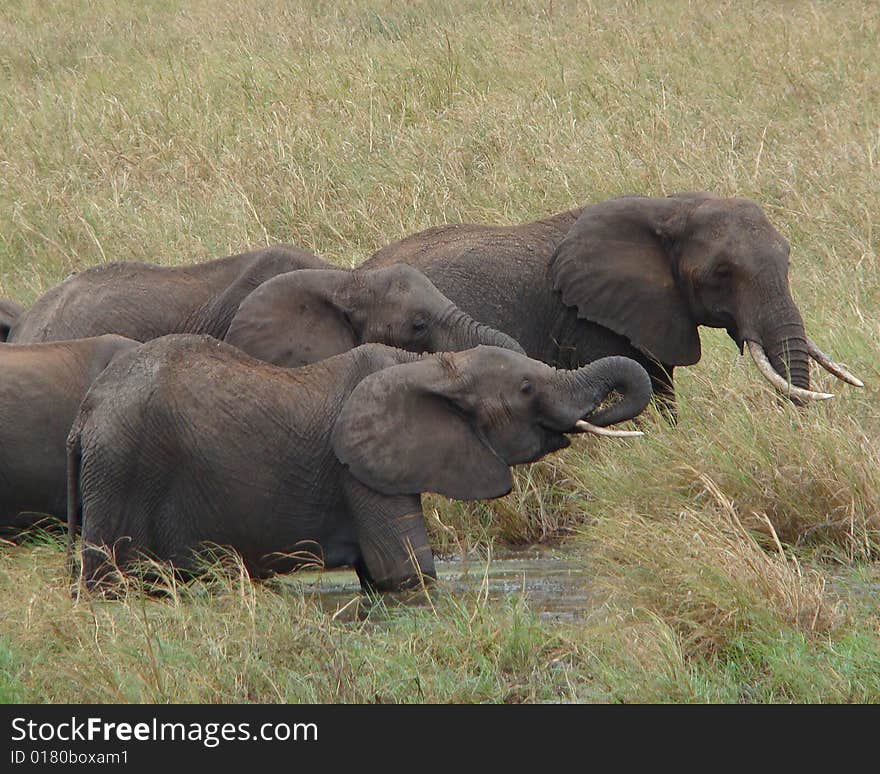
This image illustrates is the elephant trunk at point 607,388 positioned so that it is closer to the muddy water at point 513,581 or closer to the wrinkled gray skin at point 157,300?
the muddy water at point 513,581

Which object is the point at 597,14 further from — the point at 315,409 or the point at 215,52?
the point at 315,409

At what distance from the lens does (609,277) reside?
27.2 ft

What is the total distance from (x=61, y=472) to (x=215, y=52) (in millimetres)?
8306

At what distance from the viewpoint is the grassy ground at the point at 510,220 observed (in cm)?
546

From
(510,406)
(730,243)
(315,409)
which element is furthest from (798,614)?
(730,243)

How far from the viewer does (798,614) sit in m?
5.53

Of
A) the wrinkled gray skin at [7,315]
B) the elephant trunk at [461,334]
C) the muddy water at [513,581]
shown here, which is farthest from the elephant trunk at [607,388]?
the wrinkled gray skin at [7,315]

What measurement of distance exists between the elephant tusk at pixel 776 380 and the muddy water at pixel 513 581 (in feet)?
3.50

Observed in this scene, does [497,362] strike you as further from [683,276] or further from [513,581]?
[683,276]

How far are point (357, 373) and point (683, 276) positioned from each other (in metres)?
1.93

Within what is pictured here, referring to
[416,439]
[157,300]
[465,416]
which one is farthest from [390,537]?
[157,300]

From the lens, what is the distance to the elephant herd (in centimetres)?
653

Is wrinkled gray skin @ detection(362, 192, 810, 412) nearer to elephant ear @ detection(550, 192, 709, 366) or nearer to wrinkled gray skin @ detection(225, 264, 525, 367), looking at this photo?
elephant ear @ detection(550, 192, 709, 366)

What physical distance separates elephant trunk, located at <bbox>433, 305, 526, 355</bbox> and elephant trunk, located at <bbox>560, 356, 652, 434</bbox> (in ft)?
2.75
